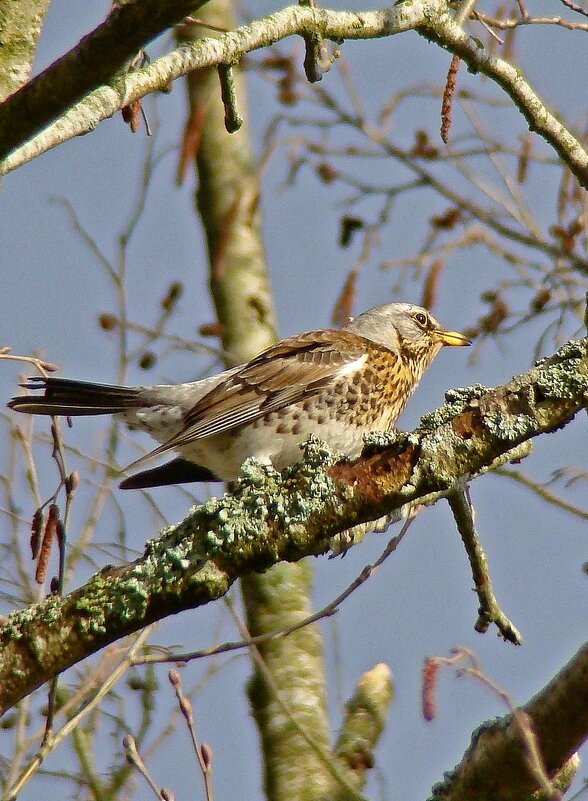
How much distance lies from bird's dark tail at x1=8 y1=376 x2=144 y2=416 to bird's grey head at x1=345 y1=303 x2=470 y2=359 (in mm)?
1232

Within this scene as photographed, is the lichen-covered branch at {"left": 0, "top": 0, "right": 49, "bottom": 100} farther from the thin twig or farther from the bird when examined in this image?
the bird

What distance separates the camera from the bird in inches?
180

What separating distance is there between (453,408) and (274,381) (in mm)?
2128

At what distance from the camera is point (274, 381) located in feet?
15.8

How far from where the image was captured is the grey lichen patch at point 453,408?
2736 mm

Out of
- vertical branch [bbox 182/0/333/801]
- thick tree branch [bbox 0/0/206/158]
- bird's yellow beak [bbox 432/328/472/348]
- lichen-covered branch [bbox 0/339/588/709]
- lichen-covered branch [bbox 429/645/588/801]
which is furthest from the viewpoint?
bird's yellow beak [bbox 432/328/472/348]

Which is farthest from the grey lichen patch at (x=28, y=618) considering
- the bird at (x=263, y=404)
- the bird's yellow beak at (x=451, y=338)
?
the bird's yellow beak at (x=451, y=338)

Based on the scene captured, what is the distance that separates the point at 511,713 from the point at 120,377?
3.10m

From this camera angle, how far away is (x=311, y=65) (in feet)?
10.3

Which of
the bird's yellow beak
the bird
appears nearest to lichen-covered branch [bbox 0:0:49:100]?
the bird

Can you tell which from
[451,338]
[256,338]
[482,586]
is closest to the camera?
[482,586]

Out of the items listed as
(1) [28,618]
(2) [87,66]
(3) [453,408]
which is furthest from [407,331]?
(2) [87,66]

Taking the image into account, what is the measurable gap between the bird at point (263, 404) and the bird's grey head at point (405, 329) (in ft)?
0.68

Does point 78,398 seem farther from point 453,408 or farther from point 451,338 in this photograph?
point 453,408
